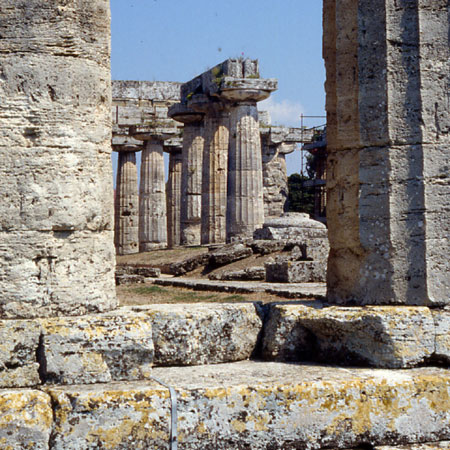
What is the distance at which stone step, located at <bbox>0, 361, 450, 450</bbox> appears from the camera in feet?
15.2

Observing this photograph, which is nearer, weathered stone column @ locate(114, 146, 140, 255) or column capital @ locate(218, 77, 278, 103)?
column capital @ locate(218, 77, 278, 103)

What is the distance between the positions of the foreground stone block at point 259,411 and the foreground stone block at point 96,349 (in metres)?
0.15

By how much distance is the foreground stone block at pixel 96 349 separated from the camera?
503 centimetres

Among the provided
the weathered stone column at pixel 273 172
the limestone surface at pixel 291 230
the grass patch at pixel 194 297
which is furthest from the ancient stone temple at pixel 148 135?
the grass patch at pixel 194 297

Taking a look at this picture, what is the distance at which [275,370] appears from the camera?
5.49m

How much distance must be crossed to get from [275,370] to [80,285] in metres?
1.45

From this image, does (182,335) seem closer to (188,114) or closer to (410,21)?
(410,21)

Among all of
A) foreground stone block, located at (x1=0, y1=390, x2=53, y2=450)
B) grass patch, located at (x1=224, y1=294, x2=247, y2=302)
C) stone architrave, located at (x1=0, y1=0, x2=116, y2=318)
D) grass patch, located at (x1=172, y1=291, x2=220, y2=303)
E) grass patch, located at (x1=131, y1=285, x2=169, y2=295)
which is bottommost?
grass patch, located at (x1=131, y1=285, x2=169, y2=295)

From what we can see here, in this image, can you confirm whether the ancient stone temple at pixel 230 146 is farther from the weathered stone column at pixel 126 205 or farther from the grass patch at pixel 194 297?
the grass patch at pixel 194 297

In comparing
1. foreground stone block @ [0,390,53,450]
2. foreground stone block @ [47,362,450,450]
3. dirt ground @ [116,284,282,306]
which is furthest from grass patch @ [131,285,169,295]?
foreground stone block @ [0,390,53,450]

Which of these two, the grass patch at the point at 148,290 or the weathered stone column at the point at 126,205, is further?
the weathered stone column at the point at 126,205

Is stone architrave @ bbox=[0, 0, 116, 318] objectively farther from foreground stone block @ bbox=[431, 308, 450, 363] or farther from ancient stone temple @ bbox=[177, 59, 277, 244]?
ancient stone temple @ bbox=[177, 59, 277, 244]

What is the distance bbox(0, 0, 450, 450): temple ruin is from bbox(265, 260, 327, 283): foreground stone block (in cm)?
805

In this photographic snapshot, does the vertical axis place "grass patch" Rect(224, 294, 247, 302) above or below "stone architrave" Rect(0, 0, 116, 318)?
Answer: below
